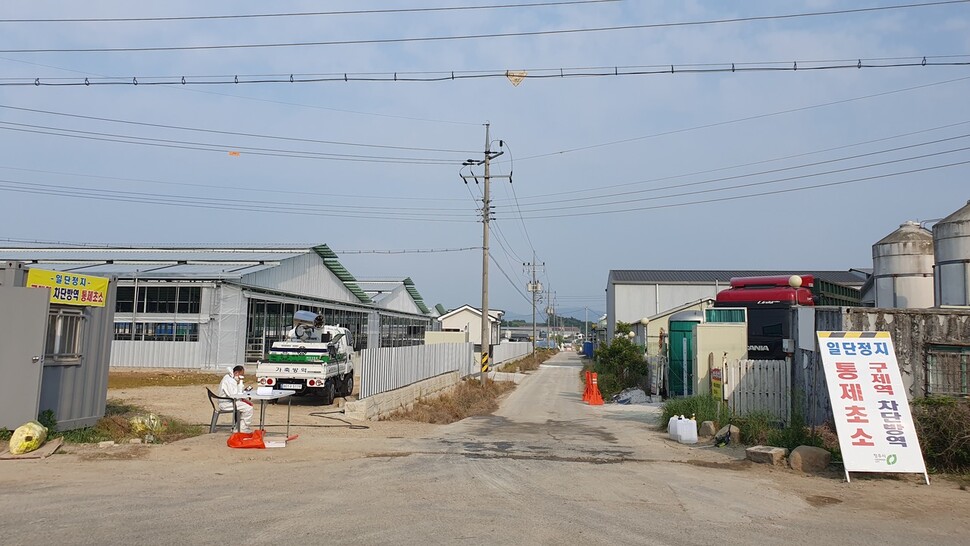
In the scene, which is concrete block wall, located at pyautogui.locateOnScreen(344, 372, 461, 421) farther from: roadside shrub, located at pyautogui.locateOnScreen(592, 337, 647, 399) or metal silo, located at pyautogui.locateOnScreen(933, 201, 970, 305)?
metal silo, located at pyautogui.locateOnScreen(933, 201, 970, 305)

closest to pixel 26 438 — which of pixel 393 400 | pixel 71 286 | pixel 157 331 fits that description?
pixel 71 286

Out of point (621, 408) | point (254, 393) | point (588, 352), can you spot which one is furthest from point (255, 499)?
point (588, 352)

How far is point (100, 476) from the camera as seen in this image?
339 inches

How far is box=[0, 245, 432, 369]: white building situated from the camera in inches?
1181

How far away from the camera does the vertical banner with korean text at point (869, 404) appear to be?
29.2 feet

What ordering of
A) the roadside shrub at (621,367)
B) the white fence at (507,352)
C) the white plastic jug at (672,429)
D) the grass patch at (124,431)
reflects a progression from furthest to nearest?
the white fence at (507,352)
the roadside shrub at (621,367)
the white plastic jug at (672,429)
the grass patch at (124,431)

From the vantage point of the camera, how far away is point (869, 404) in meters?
9.32

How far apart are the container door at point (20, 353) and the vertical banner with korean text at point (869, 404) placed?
1208 centimetres

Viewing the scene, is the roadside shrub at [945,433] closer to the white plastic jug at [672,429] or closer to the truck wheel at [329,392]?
the white plastic jug at [672,429]

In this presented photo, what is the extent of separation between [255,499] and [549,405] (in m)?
16.9

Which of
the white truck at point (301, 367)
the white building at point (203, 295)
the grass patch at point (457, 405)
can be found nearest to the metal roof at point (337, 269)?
the white building at point (203, 295)

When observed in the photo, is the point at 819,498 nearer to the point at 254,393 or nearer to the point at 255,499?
the point at 255,499

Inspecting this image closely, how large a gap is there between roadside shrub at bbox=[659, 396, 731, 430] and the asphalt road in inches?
65.9

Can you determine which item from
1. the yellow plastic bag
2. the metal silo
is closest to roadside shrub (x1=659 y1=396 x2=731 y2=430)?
the metal silo
